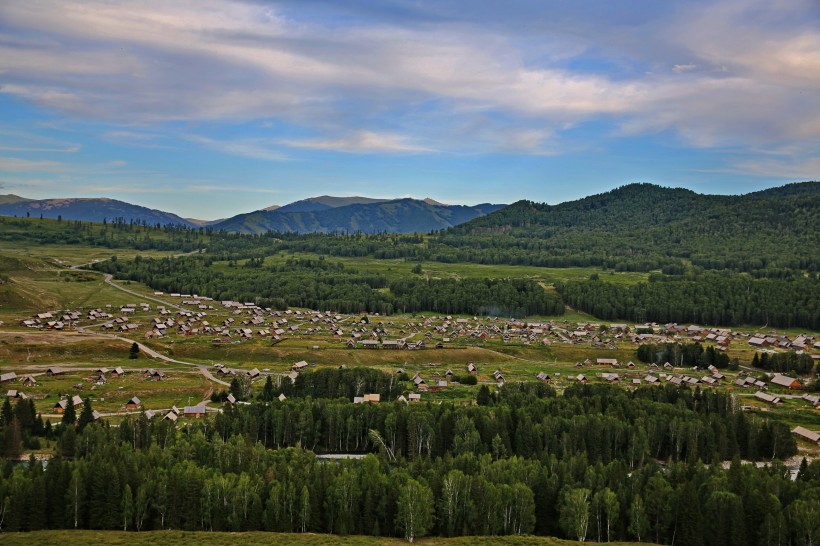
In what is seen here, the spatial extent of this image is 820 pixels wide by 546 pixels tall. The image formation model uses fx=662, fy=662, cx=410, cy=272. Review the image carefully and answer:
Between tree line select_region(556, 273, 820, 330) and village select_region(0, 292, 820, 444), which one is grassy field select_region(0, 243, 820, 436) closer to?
village select_region(0, 292, 820, 444)

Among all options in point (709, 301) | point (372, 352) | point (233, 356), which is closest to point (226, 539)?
point (372, 352)

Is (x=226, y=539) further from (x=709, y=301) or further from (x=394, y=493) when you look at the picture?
(x=709, y=301)

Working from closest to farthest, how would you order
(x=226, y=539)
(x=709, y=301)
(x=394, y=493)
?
(x=226, y=539) < (x=394, y=493) < (x=709, y=301)

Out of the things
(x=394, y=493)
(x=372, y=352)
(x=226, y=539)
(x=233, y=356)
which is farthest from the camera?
(x=233, y=356)

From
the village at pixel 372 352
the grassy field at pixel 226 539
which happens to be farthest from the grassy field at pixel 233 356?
the grassy field at pixel 226 539

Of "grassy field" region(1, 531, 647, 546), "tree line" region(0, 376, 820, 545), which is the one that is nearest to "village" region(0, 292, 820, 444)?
"tree line" region(0, 376, 820, 545)

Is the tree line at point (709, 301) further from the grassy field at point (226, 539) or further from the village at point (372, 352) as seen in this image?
the grassy field at point (226, 539)

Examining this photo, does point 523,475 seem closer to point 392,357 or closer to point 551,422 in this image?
point 551,422

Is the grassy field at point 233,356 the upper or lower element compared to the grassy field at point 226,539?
upper
